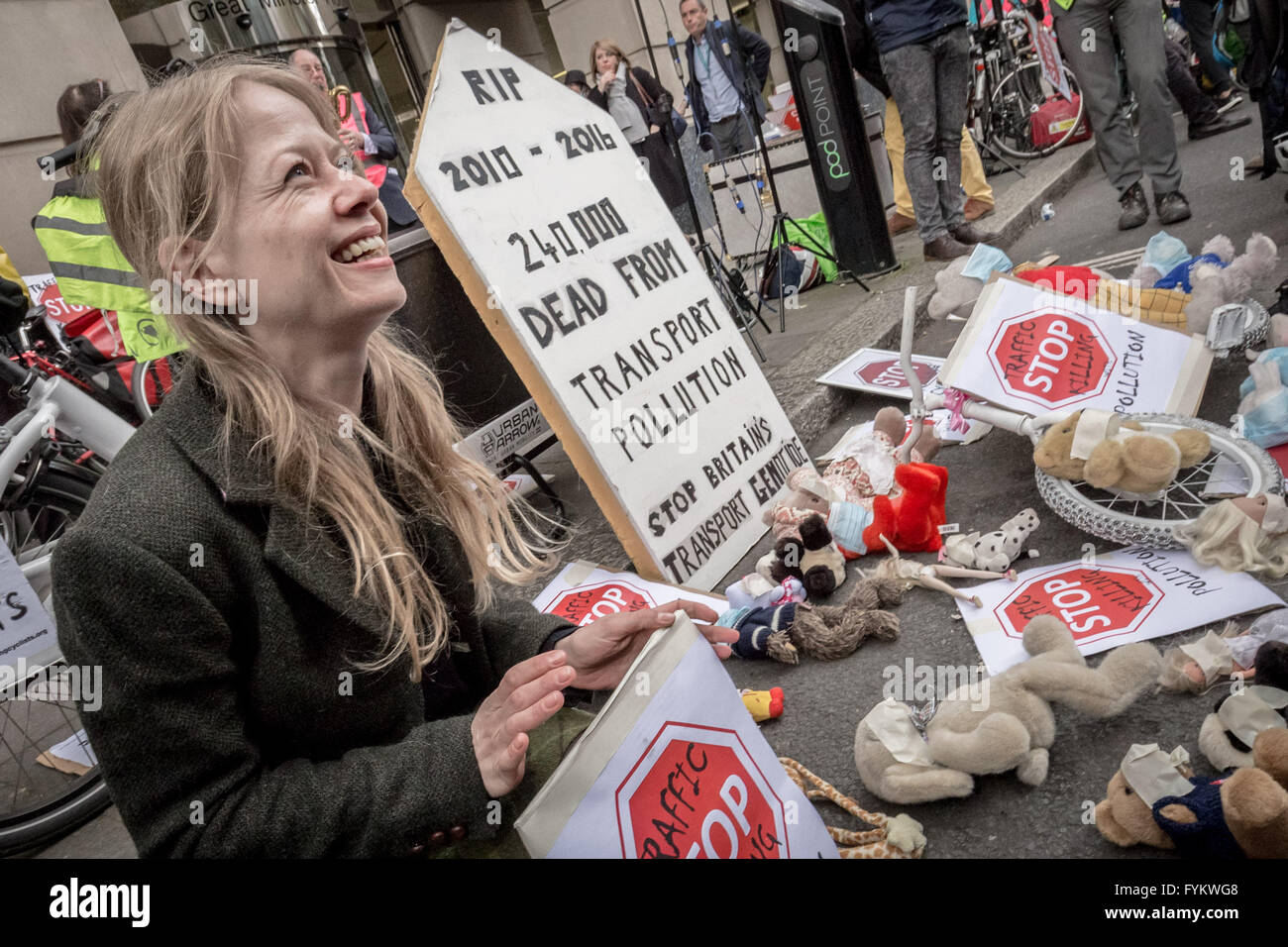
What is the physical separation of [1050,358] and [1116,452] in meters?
0.61

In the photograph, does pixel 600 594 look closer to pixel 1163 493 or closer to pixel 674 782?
pixel 674 782

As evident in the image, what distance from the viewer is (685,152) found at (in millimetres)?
10000

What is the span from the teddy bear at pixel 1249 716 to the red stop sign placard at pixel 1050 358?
1.16 metres

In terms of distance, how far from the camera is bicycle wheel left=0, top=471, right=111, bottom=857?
2.27 meters

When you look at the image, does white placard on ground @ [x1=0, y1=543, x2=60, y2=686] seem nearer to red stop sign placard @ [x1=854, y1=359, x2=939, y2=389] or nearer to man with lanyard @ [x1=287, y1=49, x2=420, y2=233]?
man with lanyard @ [x1=287, y1=49, x2=420, y2=233]

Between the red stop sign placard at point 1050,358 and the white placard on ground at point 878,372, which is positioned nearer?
the red stop sign placard at point 1050,358

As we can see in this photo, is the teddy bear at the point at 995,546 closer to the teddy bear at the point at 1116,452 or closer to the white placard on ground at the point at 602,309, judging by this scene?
the teddy bear at the point at 1116,452

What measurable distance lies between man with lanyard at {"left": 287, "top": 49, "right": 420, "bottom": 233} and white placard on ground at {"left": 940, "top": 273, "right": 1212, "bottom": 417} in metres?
2.27

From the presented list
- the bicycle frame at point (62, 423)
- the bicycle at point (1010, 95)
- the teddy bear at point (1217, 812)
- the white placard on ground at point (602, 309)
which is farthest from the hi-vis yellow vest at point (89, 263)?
the bicycle at point (1010, 95)

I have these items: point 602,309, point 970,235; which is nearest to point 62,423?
point 602,309

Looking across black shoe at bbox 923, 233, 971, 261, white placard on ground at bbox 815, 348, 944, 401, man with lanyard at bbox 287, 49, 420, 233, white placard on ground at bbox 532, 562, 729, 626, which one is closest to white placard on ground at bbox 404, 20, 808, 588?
white placard on ground at bbox 532, 562, 729, 626

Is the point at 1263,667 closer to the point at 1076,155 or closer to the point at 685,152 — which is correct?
the point at 1076,155

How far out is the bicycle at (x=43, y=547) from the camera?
2.30 metres

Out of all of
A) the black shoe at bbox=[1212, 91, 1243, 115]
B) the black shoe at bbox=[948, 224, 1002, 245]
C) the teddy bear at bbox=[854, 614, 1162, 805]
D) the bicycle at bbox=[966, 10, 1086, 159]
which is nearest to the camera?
the teddy bear at bbox=[854, 614, 1162, 805]
